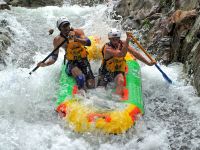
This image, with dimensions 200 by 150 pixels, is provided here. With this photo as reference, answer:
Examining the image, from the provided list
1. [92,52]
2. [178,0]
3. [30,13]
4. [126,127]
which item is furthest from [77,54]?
[30,13]

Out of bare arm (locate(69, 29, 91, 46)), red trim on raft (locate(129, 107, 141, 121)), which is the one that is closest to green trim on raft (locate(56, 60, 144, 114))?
red trim on raft (locate(129, 107, 141, 121))

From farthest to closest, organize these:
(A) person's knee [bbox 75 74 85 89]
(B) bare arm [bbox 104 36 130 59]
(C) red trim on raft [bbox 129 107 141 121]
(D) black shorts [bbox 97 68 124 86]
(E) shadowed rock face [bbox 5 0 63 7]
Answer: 1. (E) shadowed rock face [bbox 5 0 63 7]
2. (D) black shorts [bbox 97 68 124 86]
3. (A) person's knee [bbox 75 74 85 89]
4. (B) bare arm [bbox 104 36 130 59]
5. (C) red trim on raft [bbox 129 107 141 121]

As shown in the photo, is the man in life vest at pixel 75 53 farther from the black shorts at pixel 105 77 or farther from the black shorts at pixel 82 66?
the black shorts at pixel 105 77

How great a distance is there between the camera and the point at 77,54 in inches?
303

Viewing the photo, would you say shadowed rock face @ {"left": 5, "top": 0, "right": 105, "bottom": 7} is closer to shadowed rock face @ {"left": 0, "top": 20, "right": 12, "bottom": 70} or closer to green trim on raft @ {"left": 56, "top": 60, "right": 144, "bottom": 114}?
shadowed rock face @ {"left": 0, "top": 20, "right": 12, "bottom": 70}

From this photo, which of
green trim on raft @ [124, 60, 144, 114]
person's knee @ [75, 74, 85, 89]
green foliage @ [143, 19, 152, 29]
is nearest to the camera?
green trim on raft @ [124, 60, 144, 114]

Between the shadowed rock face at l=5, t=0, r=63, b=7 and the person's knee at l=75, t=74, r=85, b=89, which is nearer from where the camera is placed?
the person's knee at l=75, t=74, r=85, b=89

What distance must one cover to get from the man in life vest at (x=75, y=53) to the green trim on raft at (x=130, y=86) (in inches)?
6.7

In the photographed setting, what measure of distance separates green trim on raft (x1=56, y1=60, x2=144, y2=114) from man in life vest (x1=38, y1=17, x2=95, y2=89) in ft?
0.56

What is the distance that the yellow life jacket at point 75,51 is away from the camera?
7.57m

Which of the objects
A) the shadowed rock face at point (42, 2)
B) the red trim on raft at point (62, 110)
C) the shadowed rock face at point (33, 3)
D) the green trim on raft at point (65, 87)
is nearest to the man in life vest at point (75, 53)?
the green trim on raft at point (65, 87)

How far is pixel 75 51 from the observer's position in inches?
301

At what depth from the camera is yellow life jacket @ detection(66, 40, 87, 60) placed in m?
7.57

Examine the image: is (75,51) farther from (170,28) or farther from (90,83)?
(170,28)
